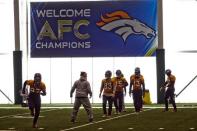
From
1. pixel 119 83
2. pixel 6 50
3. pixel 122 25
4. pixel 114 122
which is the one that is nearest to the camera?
pixel 114 122

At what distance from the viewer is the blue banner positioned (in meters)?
42.4

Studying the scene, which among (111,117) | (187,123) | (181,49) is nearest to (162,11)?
(181,49)

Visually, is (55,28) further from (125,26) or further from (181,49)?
(181,49)

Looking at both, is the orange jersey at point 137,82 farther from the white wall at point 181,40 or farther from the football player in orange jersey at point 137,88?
the white wall at point 181,40

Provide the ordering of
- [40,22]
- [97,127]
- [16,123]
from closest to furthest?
[97,127] < [16,123] < [40,22]

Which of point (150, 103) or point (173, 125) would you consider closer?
point (173, 125)

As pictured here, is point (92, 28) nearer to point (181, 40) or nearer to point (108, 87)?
point (181, 40)

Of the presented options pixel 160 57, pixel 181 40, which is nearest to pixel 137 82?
pixel 160 57

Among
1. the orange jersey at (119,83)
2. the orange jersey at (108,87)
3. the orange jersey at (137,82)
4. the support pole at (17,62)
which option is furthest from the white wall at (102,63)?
the orange jersey at (108,87)

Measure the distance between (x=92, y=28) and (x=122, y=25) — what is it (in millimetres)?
1953

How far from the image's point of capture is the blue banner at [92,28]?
139 ft

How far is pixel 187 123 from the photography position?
24.6 meters

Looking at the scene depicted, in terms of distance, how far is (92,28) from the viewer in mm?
43156

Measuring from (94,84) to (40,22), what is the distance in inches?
211
